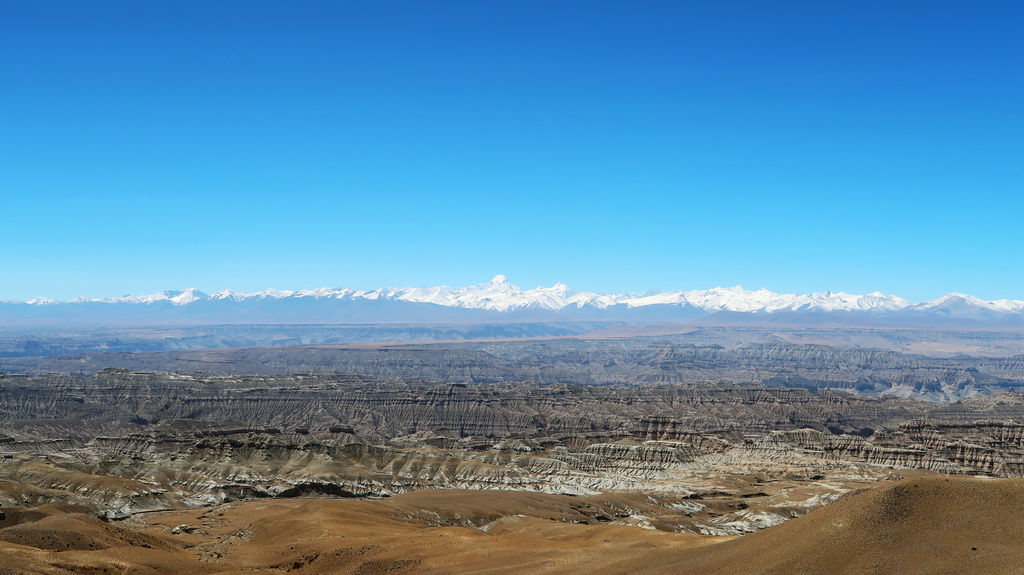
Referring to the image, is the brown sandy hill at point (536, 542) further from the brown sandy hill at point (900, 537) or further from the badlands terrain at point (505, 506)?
the badlands terrain at point (505, 506)

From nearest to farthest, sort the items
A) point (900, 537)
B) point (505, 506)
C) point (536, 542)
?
1. point (900, 537)
2. point (536, 542)
3. point (505, 506)

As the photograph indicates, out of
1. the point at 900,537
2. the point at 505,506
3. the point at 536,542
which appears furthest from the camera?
the point at 505,506

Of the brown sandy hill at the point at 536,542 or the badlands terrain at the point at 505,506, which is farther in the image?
the badlands terrain at the point at 505,506

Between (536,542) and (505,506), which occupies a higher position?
(536,542)

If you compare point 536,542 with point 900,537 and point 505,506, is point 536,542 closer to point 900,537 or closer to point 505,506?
point 900,537

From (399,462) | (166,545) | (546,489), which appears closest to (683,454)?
(546,489)

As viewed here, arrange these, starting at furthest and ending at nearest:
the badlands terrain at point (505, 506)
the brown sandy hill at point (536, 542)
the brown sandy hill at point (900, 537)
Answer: the badlands terrain at point (505, 506) → the brown sandy hill at point (536, 542) → the brown sandy hill at point (900, 537)

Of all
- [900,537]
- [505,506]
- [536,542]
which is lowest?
[505,506]

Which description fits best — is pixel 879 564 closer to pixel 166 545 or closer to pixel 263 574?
pixel 263 574

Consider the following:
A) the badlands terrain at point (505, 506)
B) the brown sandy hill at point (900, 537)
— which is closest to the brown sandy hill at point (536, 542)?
the brown sandy hill at point (900, 537)

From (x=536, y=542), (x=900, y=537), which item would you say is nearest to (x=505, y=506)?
(x=536, y=542)

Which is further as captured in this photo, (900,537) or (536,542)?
(536,542)

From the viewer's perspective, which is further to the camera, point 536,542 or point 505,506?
point 505,506
